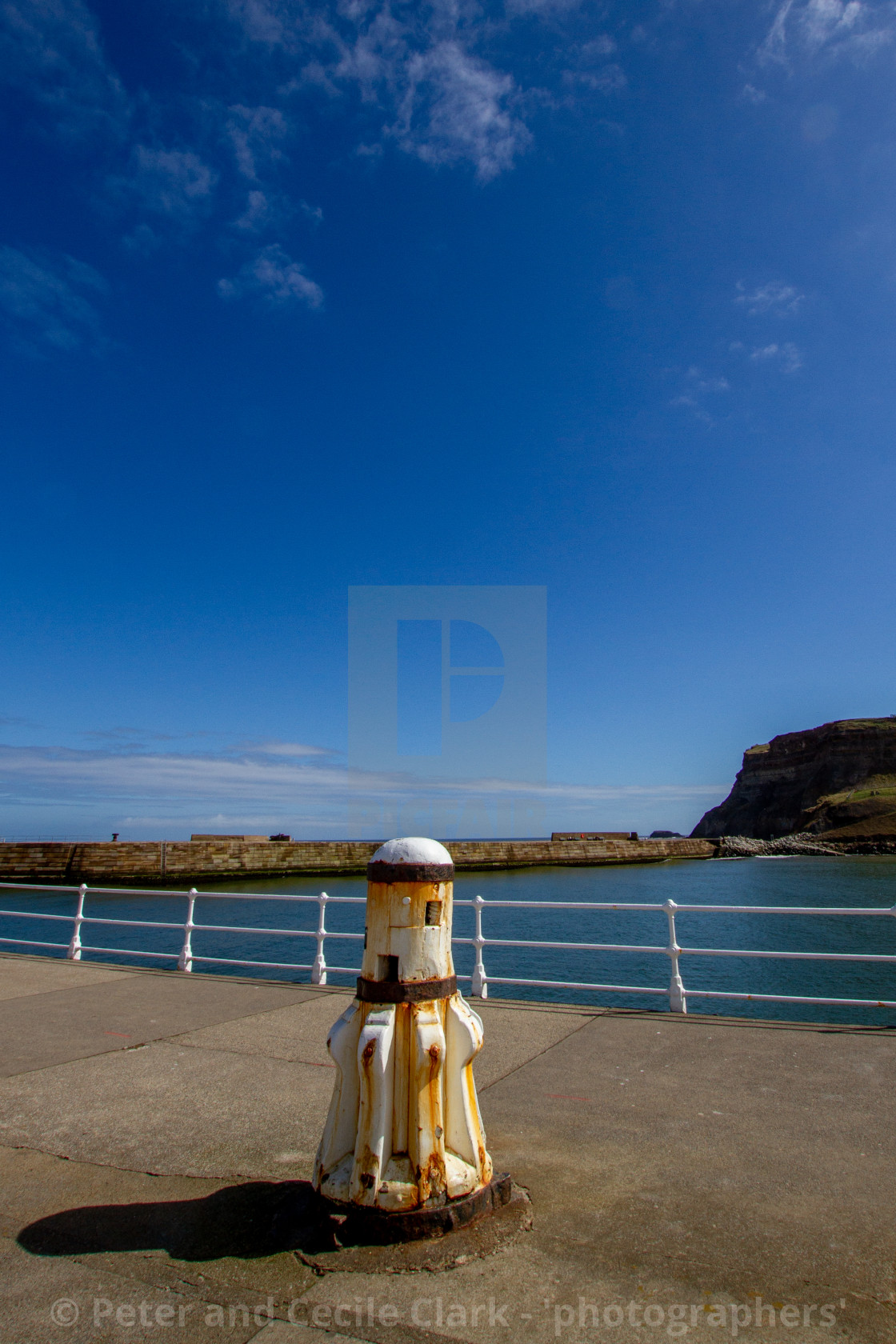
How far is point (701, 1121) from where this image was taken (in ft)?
13.8

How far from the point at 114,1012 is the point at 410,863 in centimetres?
558

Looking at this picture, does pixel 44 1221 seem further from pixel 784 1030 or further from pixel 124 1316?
pixel 784 1030

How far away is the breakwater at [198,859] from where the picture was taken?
142 feet

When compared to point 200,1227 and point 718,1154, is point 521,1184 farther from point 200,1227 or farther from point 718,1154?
point 200,1227

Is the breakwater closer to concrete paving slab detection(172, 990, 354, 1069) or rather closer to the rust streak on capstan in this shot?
concrete paving slab detection(172, 990, 354, 1069)

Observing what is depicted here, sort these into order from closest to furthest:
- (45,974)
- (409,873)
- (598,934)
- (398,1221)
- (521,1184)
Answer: (398,1221), (409,873), (521,1184), (45,974), (598,934)

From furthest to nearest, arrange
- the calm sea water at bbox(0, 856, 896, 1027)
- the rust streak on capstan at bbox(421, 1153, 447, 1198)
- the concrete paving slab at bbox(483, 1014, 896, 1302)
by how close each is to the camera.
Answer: the calm sea water at bbox(0, 856, 896, 1027) < the rust streak on capstan at bbox(421, 1153, 447, 1198) < the concrete paving slab at bbox(483, 1014, 896, 1302)

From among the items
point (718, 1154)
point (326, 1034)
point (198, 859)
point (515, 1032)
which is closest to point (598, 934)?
point (515, 1032)

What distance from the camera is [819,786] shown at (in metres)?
142

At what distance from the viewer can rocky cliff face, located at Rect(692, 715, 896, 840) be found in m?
113

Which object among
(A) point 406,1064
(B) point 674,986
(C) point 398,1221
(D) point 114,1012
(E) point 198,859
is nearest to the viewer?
(C) point 398,1221

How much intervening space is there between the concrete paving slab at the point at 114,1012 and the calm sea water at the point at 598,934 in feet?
3.67

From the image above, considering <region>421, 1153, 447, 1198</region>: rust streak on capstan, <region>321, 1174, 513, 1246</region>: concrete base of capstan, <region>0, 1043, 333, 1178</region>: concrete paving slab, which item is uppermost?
<region>421, 1153, 447, 1198</region>: rust streak on capstan

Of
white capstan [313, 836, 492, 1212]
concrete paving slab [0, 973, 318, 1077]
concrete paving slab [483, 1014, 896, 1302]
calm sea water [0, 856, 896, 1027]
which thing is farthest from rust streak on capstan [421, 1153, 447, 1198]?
concrete paving slab [0, 973, 318, 1077]
